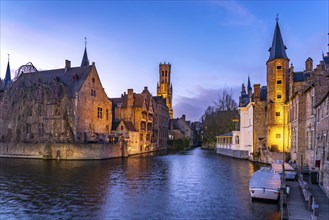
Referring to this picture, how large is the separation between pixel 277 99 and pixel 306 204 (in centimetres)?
3190

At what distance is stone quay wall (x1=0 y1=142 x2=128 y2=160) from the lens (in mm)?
46750

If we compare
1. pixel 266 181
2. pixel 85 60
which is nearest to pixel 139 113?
pixel 85 60

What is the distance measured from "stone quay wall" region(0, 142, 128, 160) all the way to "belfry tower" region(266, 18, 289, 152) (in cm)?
2539

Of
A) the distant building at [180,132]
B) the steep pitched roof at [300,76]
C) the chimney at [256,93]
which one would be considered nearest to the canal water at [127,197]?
the steep pitched roof at [300,76]

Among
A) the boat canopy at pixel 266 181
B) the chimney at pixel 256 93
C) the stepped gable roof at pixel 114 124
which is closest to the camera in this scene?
the boat canopy at pixel 266 181

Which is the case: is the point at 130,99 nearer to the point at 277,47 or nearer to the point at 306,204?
the point at 277,47

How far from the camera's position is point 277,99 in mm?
46875

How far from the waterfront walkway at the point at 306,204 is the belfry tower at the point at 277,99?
24295mm

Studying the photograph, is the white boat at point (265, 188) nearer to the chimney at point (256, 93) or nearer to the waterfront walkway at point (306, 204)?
the waterfront walkway at point (306, 204)

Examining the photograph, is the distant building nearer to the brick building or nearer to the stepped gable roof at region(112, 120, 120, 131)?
the stepped gable roof at region(112, 120, 120, 131)

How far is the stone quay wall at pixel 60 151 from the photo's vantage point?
46750 mm

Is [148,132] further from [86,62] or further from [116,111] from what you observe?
[86,62]

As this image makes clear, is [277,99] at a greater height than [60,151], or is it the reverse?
[277,99]

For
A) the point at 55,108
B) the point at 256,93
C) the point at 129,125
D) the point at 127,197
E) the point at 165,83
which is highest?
the point at 165,83
